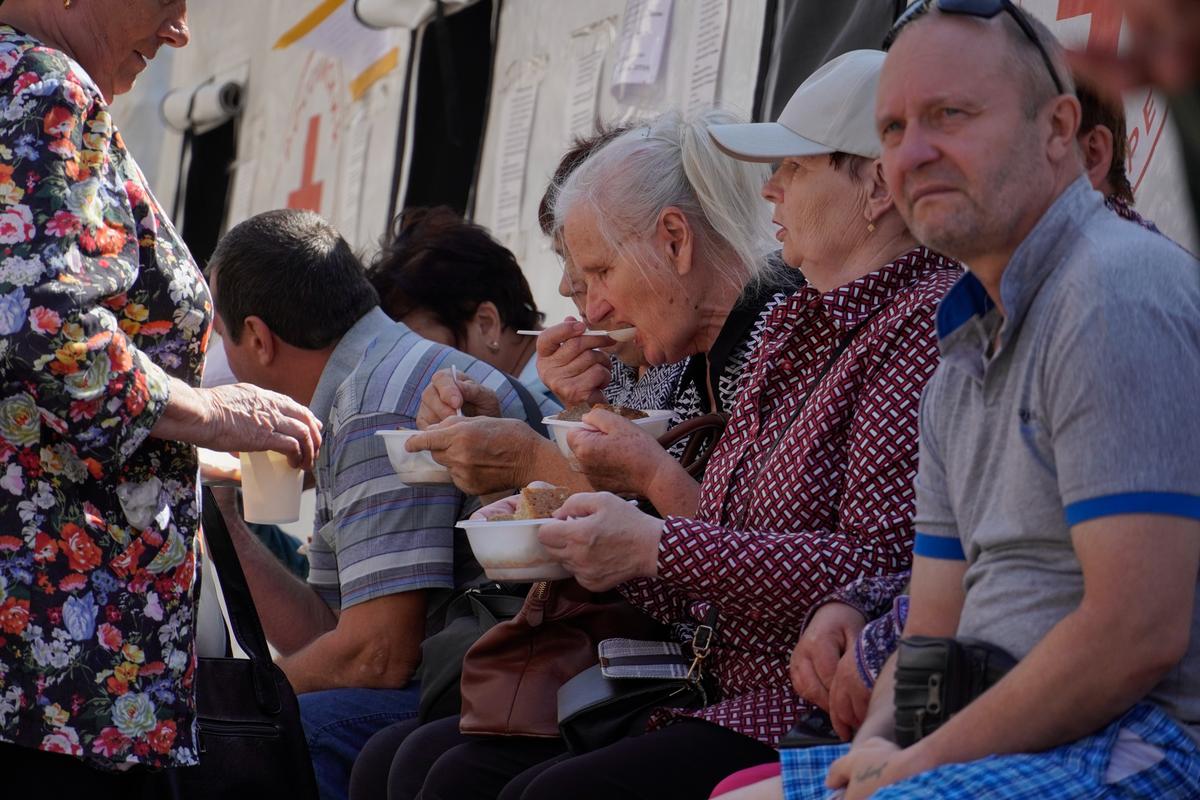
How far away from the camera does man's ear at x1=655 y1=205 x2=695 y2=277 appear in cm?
291

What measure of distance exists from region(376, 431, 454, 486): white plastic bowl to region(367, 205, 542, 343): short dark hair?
1143 millimetres

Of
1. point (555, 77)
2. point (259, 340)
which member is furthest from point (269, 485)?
point (555, 77)

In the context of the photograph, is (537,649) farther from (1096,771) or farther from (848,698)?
(1096,771)

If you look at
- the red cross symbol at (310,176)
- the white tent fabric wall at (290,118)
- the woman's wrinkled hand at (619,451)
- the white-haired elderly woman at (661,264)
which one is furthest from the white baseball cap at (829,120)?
the red cross symbol at (310,176)

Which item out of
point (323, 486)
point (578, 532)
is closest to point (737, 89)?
point (323, 486)

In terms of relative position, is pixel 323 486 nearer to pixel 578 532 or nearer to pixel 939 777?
pixel 578 532

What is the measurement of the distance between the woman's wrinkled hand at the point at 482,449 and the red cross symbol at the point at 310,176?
4973mm

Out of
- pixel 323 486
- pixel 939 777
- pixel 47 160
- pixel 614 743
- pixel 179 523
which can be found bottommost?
pixel 323 486

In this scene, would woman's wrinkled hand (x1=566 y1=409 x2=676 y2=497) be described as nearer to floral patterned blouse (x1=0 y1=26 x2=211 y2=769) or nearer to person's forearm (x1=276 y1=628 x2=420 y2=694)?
floral patterned blouse (x1=0 y1=26 x2=211 y2=769)

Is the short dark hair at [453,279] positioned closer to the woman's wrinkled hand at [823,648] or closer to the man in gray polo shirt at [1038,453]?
the woman's wrinkled hand at [823,648]

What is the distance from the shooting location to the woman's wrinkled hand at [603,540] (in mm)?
2180

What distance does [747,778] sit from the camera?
6.04 ft

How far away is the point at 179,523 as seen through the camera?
2.24 m

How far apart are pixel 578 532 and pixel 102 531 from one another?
722 millimetres
